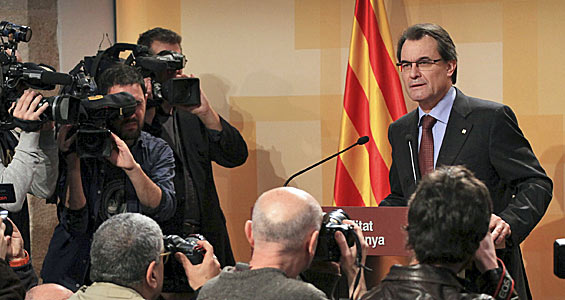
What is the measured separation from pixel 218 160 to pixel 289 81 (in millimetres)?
904

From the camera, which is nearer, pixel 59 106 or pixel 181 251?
pixel 181 251

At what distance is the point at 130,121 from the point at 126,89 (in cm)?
14

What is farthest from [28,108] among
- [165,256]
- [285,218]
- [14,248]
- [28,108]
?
[285,218]

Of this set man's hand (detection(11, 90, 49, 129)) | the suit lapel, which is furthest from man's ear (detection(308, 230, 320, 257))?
man's hand (detection(11, 90, 49, 129))

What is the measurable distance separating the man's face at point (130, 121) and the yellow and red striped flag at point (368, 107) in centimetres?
137

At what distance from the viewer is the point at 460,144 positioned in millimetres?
2973

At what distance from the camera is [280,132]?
468 cm

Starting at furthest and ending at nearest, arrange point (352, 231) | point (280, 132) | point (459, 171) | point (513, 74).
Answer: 1. point (280, 132)
2. point (513, 74)
3. point (352, 231)
4. point (459, 171)

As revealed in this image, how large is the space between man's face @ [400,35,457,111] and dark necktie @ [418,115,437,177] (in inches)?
2.4

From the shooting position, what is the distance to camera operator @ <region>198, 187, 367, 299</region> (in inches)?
75.9

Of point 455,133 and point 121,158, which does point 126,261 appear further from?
point 455,133

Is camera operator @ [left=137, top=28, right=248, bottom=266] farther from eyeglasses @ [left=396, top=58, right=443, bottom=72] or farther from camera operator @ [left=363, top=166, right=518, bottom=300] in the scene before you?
camera operator @ [left=363, top=166, right=518, bottom=300]

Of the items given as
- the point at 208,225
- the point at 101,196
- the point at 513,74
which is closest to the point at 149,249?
the point at 101,196

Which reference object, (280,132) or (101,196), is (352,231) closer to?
(101,196)
